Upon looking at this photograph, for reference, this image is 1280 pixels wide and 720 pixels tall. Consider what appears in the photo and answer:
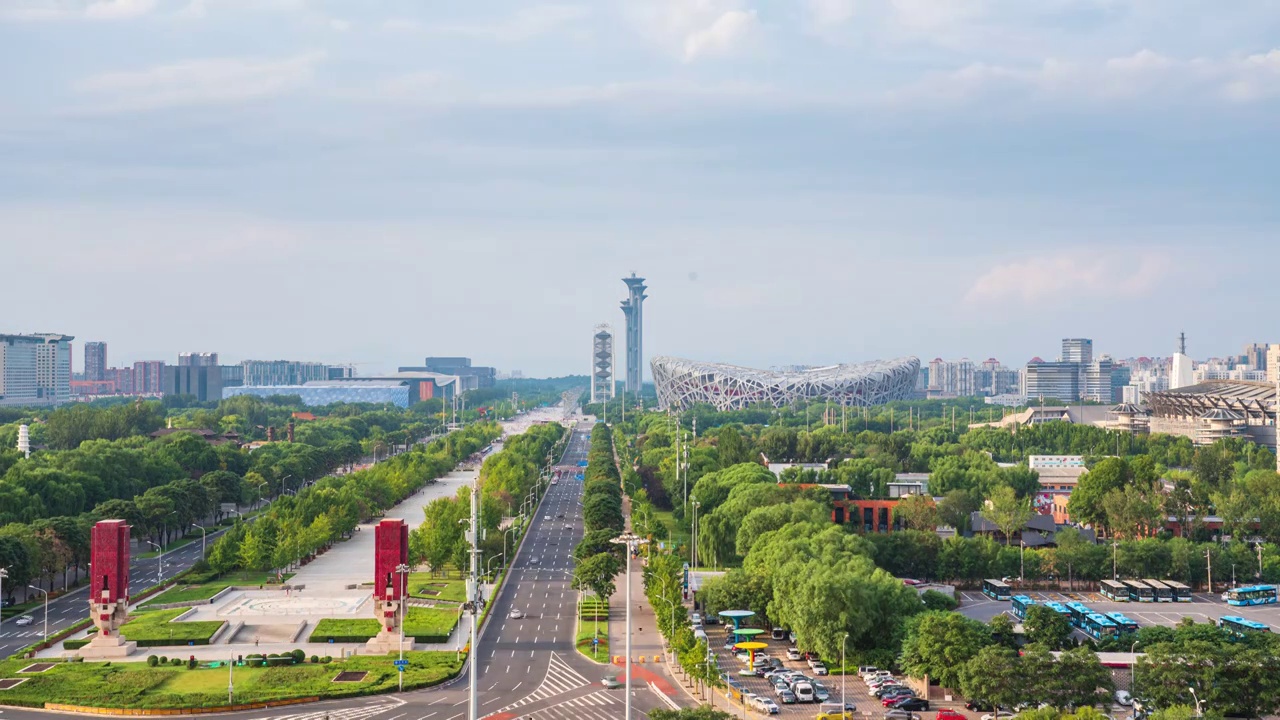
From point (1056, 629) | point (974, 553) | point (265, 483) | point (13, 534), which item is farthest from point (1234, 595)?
point (265, 483)

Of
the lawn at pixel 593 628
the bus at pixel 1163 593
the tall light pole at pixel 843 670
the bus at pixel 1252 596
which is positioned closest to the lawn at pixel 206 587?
the lawn at pixel 593 628

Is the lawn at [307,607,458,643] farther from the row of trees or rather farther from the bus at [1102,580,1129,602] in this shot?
the bus at [1102,580,1129,602]

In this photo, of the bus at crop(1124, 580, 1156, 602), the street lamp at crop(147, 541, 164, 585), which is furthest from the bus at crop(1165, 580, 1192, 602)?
the street lamp at crop(147, 541, 164, 585)

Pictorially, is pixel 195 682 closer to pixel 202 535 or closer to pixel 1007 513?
pixel 202 535

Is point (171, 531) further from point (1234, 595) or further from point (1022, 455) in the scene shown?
point (1022, 455)

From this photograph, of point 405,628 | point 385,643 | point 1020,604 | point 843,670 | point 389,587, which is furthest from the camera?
point 1020,604

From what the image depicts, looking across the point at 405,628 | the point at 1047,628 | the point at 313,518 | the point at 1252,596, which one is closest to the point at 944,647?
the point at 1047,628
